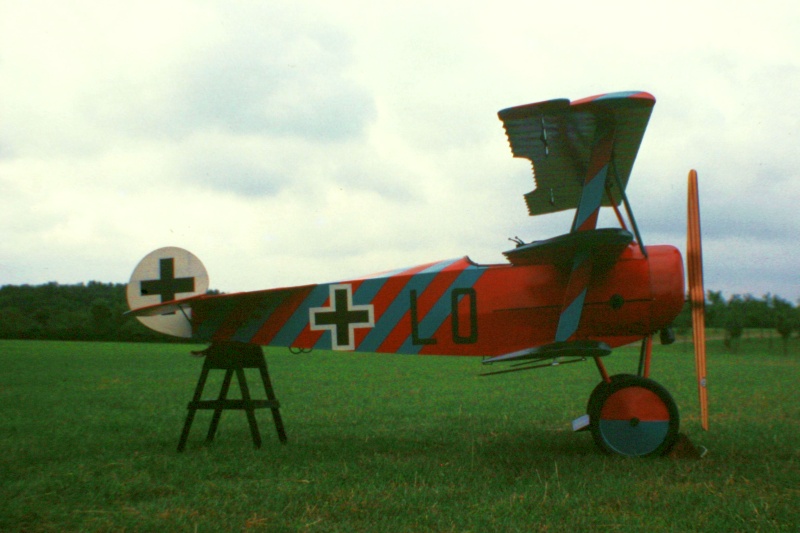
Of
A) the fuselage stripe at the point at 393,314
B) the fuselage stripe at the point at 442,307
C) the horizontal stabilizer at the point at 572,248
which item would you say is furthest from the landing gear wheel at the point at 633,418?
the fuselage stripe at the point at 393,314

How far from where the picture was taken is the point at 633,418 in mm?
6500

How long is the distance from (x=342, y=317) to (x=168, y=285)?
6.99 ft

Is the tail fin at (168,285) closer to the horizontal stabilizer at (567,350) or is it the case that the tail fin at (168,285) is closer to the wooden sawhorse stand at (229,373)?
the wooden sawhorse stand at (229,373)

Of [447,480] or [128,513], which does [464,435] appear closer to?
[447,480]

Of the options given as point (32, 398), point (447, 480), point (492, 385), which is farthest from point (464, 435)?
point (32, 398)

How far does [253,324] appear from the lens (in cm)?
768

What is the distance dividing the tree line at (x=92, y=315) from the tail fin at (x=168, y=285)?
44948mm

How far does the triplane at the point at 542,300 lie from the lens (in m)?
6.30

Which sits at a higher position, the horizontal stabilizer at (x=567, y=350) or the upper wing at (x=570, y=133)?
the upper wing at (x=570, y=133)

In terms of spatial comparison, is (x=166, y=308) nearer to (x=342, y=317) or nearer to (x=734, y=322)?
(x=342, y=317)

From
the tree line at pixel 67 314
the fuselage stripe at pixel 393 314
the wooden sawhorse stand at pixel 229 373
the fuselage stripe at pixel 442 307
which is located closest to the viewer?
the fuselage stripe at pixel 442 307

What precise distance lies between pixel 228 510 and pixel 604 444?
3.70 m

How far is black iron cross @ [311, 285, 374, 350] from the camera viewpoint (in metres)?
7.31

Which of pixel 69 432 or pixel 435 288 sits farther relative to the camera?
pixel 69 432
